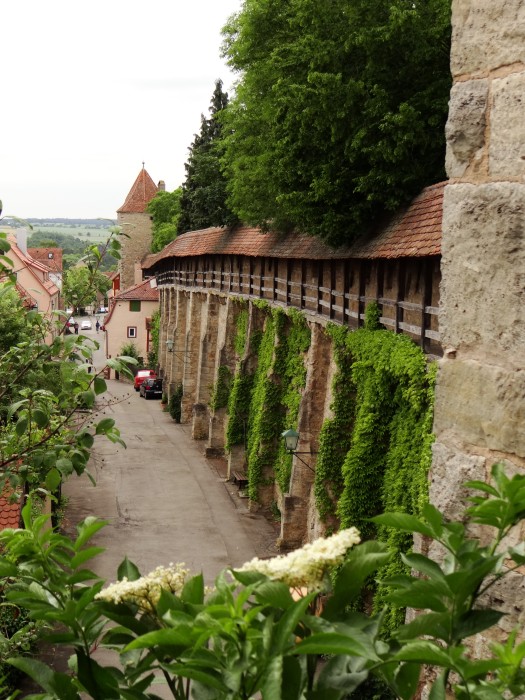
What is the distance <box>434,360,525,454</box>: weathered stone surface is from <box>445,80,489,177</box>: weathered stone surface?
731 millimetres

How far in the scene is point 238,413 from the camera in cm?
3111

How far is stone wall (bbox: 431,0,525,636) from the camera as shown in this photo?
10.1 ft

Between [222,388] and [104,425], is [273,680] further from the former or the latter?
[222,388]

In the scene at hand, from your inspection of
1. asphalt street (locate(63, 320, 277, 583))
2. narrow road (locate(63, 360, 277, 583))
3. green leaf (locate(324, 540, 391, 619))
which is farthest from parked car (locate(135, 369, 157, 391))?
green leaf (locate(324, 540, 391, 619))

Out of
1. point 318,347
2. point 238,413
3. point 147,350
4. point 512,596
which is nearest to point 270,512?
point 238,413

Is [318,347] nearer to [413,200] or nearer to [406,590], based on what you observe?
[413,200]

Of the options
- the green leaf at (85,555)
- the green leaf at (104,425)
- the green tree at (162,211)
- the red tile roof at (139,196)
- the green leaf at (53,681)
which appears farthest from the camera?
the red tile roof at (139,196)

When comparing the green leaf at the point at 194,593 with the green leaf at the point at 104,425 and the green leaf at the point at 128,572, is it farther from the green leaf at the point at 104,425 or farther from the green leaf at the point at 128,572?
the green leaf at the point at 104,425

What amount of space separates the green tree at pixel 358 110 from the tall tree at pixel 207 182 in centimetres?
1325

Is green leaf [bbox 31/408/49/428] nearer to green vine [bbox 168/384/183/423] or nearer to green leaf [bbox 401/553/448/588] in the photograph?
green leaf [bbox 401/553/448/588]

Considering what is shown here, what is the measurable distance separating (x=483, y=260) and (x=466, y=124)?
0.51 meters

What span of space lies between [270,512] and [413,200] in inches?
482

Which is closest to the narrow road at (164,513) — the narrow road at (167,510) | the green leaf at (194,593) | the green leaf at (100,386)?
the narrow road at (167,510)

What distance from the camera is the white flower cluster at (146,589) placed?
270 centimetres
